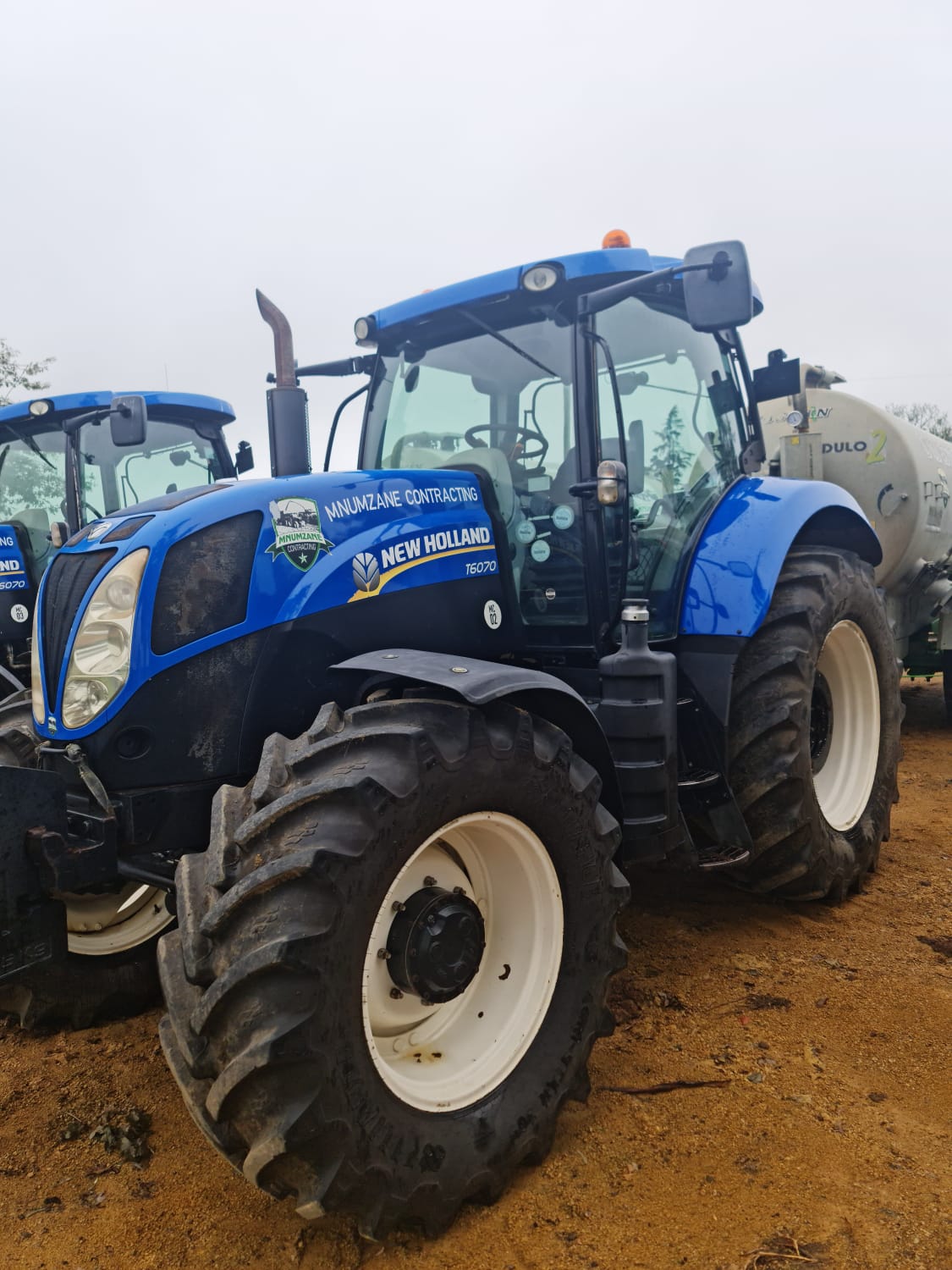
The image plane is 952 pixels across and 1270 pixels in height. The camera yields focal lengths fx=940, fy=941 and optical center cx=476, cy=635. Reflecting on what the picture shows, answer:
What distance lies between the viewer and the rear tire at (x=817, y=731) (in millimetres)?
3521

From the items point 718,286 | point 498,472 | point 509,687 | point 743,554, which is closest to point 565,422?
point 498,472

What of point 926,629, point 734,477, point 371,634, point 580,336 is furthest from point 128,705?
point 926,629

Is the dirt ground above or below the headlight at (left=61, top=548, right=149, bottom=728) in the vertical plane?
below

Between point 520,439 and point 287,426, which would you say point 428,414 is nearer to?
point 520,439

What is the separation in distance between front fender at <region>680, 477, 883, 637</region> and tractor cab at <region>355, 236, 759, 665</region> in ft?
0.25

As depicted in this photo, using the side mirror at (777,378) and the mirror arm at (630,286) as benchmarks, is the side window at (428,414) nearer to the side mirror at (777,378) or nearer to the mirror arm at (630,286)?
the mirror arm at (630,286)

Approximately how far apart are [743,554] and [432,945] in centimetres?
201

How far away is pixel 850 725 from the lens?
14.4 ft

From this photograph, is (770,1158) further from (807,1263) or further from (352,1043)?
(352,1043)

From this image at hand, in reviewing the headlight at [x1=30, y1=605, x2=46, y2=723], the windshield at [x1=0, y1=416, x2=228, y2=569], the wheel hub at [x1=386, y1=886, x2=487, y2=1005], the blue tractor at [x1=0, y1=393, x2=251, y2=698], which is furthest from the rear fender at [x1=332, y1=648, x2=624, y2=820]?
the windshield at [x1=0, y1=416, x2=228, y2=569]

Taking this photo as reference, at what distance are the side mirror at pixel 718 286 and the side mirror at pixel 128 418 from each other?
376 centimetres

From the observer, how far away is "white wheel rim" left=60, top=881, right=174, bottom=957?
10.6ft

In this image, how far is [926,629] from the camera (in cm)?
756

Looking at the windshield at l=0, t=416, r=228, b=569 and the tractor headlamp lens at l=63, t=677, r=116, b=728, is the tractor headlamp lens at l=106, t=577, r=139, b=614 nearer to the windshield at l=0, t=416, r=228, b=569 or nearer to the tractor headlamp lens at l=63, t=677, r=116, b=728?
the tractor headlamp lens at l=63, t=677, r=116, b=728
